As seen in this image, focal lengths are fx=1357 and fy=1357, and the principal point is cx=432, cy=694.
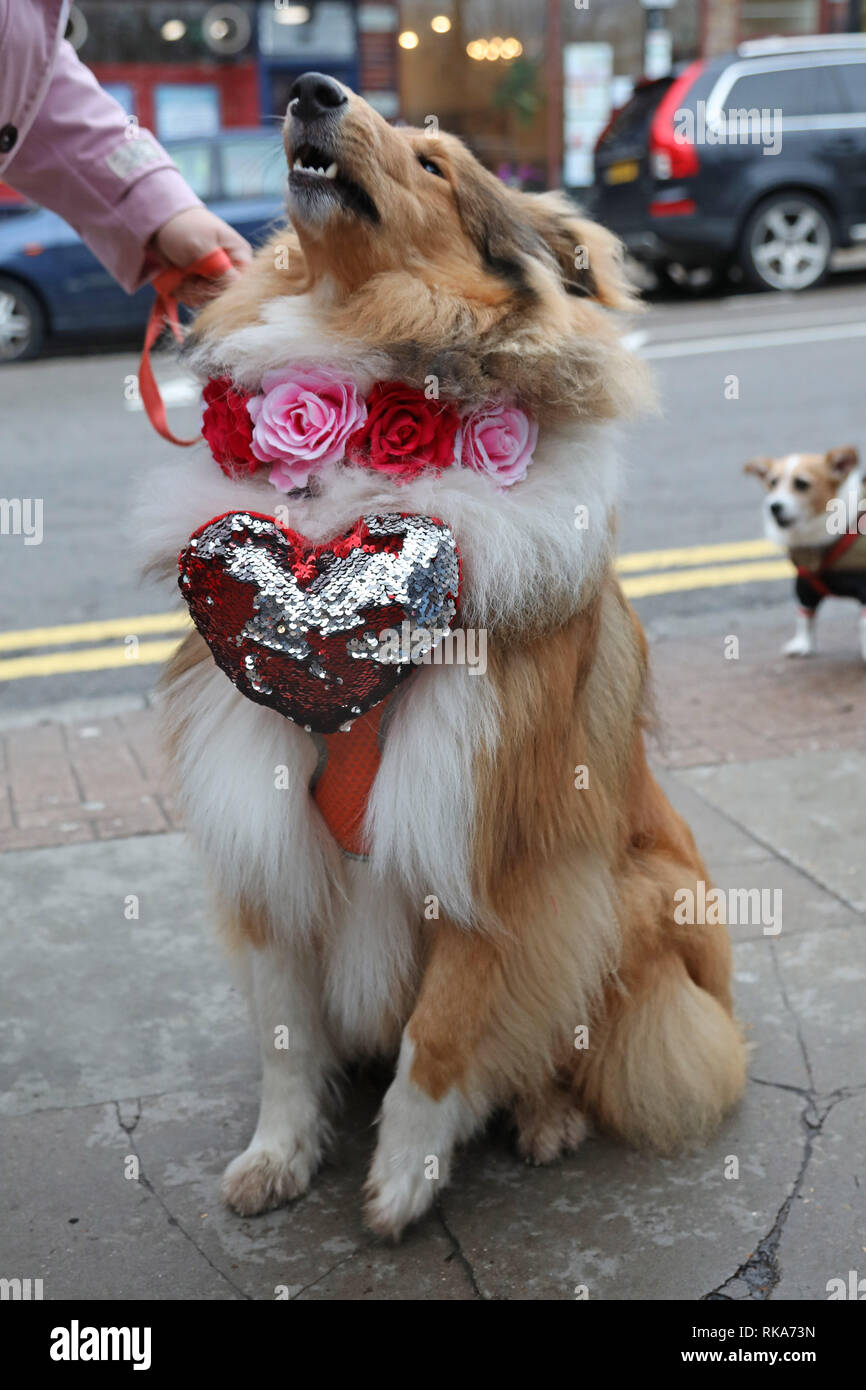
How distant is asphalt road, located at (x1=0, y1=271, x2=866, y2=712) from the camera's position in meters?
5.55

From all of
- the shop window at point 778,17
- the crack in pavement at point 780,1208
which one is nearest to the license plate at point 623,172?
the shop window at point 778,17

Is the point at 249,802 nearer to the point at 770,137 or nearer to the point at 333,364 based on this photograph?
the point at 333,364

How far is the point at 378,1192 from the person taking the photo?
2.37 meters

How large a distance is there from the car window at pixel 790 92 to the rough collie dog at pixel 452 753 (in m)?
10.7

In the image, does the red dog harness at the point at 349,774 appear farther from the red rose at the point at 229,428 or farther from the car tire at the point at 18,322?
the car tire at the point at 18,322

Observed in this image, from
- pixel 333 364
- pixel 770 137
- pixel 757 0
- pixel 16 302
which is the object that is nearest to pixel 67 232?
pixel 16 302

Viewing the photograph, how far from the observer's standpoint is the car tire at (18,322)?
11023mm

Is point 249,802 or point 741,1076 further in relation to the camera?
point 741,1076

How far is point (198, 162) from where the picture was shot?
463 inches

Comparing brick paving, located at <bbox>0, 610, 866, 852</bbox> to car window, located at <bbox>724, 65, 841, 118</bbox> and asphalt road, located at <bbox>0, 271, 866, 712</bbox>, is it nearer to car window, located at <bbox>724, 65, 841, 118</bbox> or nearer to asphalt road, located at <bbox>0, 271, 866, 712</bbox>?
asphalt road, located at <bbox>0, 271, 866, 712</bbox>

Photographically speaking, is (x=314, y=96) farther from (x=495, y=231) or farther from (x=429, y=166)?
(x=495, y=231)

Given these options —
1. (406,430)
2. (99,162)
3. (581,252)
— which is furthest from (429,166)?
(99,162)

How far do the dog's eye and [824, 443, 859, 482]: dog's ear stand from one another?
318 centimetres

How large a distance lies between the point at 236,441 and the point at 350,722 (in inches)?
20.8
